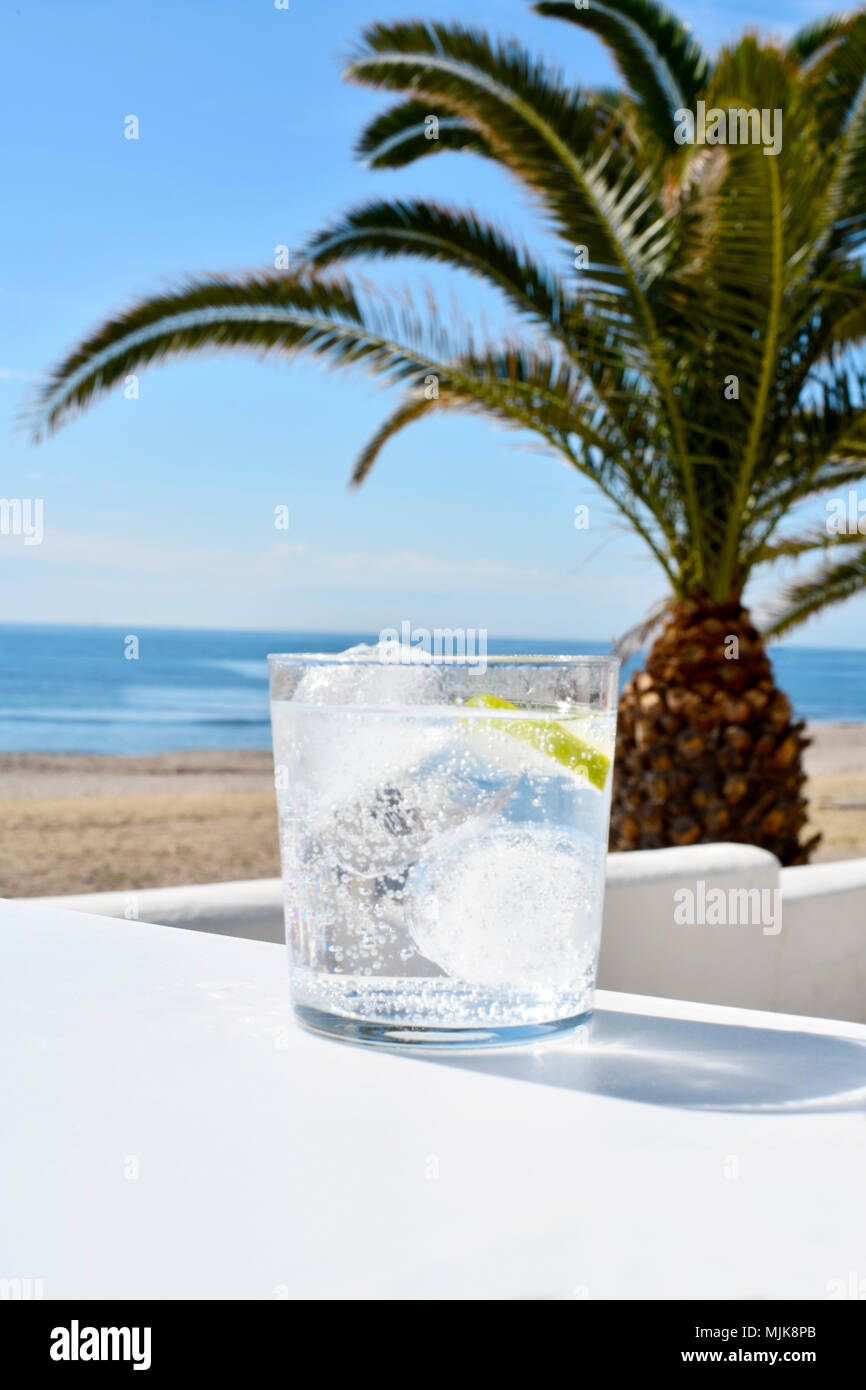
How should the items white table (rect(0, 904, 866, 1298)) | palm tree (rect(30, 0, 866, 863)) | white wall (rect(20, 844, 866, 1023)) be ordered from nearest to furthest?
white table (rect(0, 904, 866, 1298)) < white wall (rect(20, 844, 866, 1023)) < palm tree (rect(30, 0, 866, 863))

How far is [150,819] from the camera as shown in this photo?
13227 mm

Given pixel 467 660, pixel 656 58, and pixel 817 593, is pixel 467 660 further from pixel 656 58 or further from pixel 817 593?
pixel 817 593

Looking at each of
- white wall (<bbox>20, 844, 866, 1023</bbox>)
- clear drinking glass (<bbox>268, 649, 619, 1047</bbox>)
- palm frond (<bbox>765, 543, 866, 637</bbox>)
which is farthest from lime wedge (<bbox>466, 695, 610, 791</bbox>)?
palm frond (<bbox>765, 543, 866, 637</bbox>)

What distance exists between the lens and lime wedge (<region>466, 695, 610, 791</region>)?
61 centimetres

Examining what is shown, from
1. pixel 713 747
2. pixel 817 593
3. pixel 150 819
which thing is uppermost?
pixel 817 593

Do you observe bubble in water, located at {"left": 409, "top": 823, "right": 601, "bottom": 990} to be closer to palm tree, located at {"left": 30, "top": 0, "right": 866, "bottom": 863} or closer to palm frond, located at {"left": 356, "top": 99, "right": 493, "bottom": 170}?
palm tree, located at {"left": 30, "top": 0, "right": 866, "bottom": 863}

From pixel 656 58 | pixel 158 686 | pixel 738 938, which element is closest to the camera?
pixel 738 938

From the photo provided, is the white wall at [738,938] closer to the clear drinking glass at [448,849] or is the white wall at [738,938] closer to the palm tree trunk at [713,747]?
the clear drinking glass at [448,849]

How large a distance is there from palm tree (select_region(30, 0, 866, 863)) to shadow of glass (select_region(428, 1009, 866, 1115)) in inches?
128

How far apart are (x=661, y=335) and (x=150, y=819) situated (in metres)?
10.6

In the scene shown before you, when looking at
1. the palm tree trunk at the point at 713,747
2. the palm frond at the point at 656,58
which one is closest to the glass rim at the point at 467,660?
the palm tree trunk at the point at 713,747

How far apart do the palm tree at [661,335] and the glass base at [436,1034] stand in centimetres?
328

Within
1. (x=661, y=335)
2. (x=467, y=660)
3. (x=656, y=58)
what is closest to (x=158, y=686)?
(x=656, y=58)
